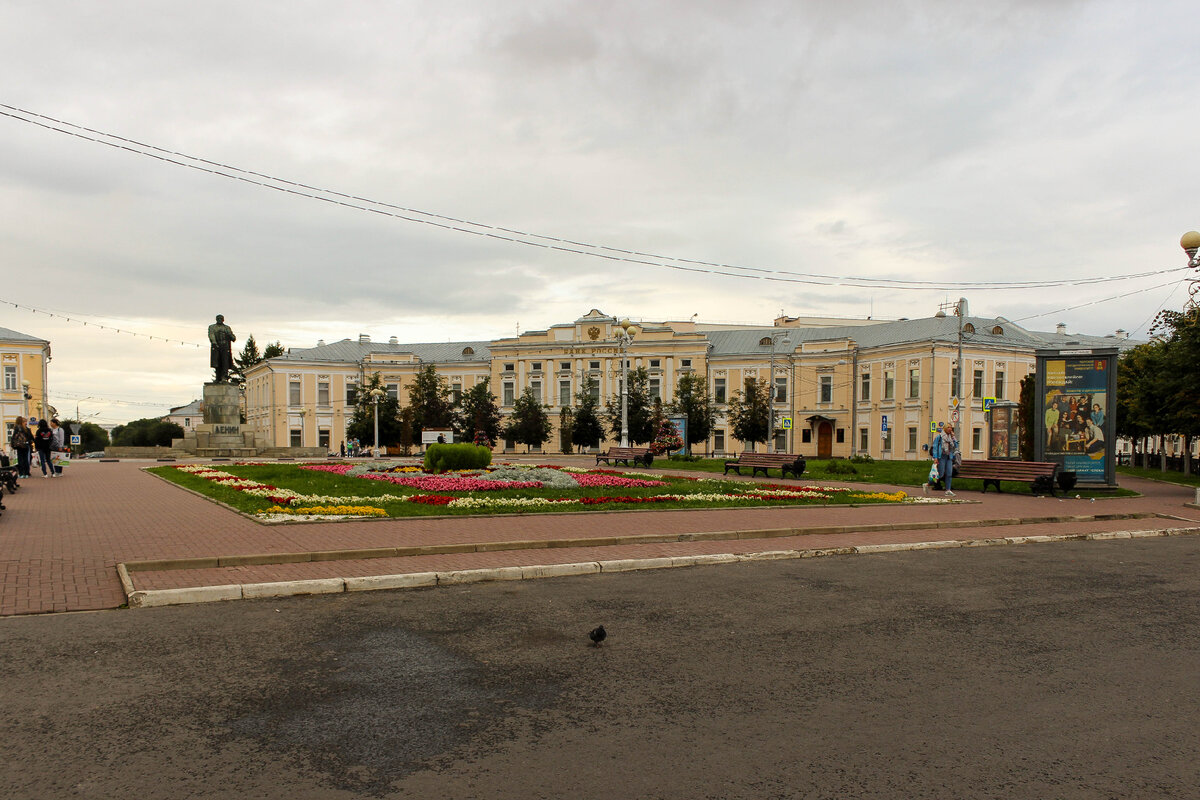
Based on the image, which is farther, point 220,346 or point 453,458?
point 220,346

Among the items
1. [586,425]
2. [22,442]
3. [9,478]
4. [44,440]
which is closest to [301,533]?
[9,478]

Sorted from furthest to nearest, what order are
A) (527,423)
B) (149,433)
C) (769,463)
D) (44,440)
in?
1. (149,433)
2. (527,423)
3. (769,463)
4. (44,440)

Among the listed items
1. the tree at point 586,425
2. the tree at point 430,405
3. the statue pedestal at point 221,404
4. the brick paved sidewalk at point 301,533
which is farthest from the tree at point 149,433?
the brick paved sidewalk at point 301,533

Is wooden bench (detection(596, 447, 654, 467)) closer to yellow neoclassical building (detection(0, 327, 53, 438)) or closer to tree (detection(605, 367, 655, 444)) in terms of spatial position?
tree (detection(605, 367, 655, 444))

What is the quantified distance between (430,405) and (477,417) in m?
4.04

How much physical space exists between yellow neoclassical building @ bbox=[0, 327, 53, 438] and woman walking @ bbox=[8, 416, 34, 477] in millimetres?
51498

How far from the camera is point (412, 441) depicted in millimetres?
72188

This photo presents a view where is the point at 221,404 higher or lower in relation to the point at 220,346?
lower

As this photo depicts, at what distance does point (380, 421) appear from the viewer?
6638cm

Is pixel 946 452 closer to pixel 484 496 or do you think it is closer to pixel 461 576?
pixel 484 496

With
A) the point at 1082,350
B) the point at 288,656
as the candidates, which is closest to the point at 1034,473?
the point at 1082,350

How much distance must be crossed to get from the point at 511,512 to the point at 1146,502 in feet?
51.9

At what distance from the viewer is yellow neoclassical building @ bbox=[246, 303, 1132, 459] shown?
61344 mm

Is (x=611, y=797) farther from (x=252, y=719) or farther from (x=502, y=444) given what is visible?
(x=502, y=444)
